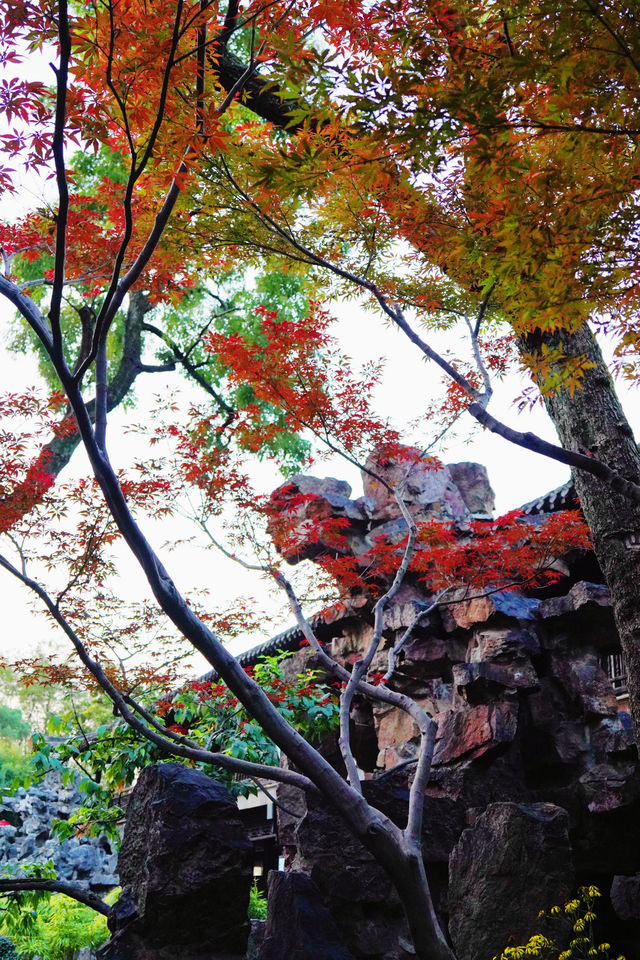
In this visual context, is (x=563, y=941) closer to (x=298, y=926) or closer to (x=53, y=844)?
(x=298, y=926)

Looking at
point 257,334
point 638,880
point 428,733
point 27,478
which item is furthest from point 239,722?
point 257,334

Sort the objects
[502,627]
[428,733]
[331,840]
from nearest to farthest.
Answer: [428,733], [331,840], [502,627]

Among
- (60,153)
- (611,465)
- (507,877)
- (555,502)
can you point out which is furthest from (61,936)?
(60,153)

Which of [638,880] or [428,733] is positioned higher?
[428,733]

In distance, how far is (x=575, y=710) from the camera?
8.12 metres

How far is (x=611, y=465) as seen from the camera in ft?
16.5

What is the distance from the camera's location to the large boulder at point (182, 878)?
5074 millimetres

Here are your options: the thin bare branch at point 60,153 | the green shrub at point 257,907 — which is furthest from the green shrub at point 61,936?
the thin bare branch at point 60,153

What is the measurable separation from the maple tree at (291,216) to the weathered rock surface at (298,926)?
1044 millimetres

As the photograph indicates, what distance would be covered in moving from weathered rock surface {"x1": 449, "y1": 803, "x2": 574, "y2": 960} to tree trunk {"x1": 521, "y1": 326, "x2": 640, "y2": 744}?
109 cm

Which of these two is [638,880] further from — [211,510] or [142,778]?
[211,510]

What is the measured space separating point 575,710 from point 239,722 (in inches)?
149

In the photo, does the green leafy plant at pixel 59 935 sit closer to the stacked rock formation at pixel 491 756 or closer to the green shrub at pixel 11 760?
the stacked rock formation at pixel 491 756

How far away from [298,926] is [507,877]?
5.09 ft
